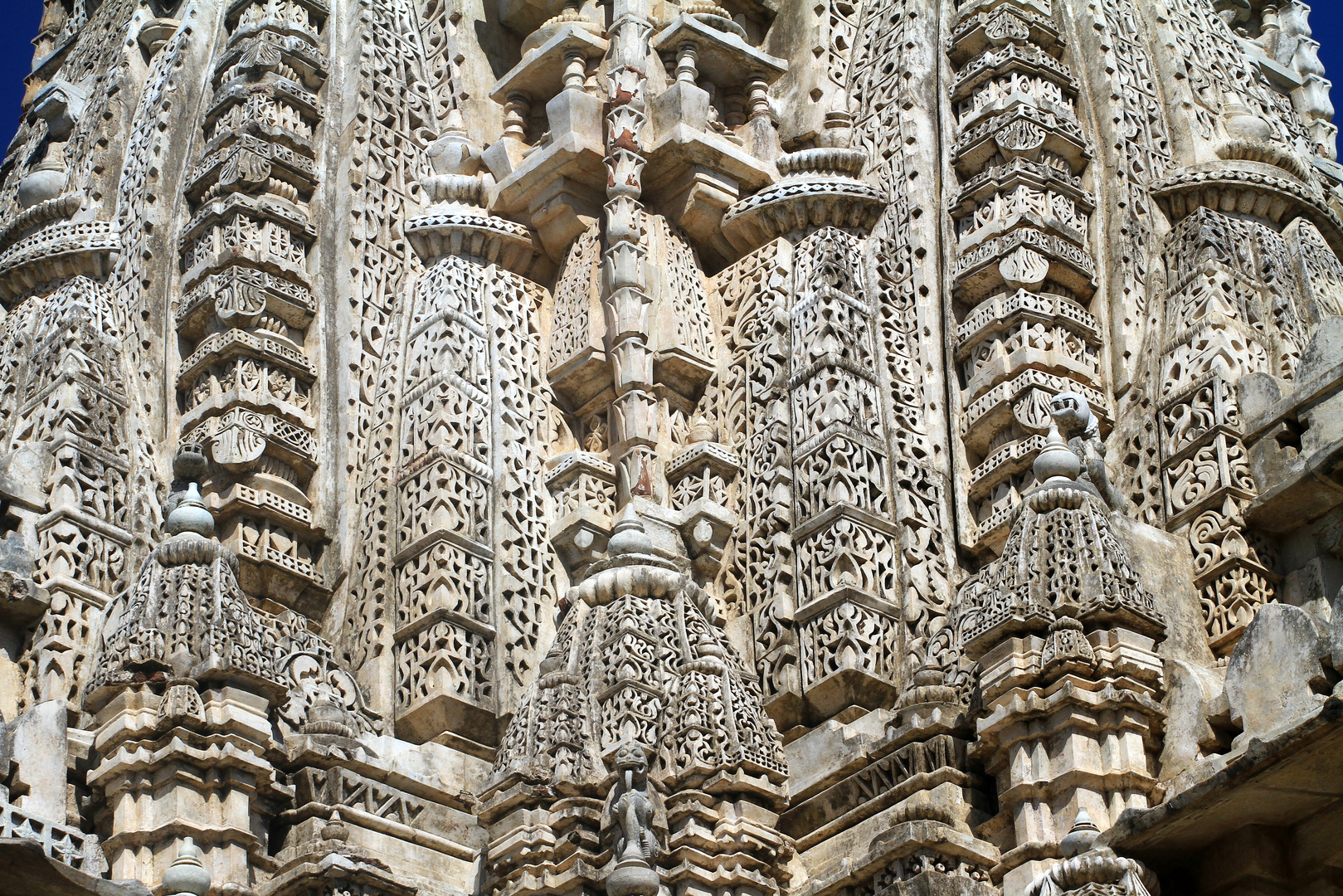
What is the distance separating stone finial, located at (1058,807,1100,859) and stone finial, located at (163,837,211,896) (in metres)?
5.29

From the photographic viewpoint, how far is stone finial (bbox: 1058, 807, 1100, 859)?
14586 mm

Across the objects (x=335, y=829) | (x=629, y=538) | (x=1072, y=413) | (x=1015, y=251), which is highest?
(x=1015, y=251)

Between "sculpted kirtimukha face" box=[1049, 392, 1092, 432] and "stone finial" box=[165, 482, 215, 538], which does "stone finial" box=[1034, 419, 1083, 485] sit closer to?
"sculpted kirtimukha face" box=[1049, 392, 1092, 432]

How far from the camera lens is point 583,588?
18.1m

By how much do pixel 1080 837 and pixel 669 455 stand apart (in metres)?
6.47

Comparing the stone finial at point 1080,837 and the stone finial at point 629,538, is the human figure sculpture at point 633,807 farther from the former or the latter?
the stone finial at point 1080,837

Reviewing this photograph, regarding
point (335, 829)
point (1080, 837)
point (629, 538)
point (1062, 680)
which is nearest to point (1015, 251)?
point (629, 538)

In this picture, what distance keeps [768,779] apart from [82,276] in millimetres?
8188

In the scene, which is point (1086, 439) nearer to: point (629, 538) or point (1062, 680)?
point (1062, 680)

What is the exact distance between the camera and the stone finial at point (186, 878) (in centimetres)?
1495

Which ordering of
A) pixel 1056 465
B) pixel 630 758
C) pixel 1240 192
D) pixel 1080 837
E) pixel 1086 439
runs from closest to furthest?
pixel 1080 837 < pixel 630 758 < pixel 1056 465 < pixel 1086 439 < pixel 1240 192

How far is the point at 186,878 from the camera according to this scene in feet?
49.1

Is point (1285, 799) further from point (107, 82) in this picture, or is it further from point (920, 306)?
point (107, 82)

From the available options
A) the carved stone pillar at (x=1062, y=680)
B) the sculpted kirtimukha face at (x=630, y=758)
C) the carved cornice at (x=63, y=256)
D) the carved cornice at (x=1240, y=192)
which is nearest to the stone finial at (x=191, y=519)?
the sculpted kirtimukha face at (x=630, y=758)
